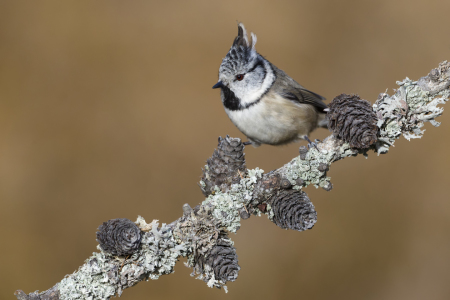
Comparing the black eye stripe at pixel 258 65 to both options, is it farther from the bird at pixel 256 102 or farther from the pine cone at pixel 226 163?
the pine cone at pixel 226 163

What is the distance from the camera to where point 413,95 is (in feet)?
3.47

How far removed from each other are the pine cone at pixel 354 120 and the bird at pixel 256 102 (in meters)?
0.72

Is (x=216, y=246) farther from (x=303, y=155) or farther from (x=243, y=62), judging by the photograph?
(x=243, y=62)

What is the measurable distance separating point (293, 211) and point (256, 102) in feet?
2.93

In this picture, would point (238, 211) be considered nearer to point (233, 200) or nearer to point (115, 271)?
point (233, 200)

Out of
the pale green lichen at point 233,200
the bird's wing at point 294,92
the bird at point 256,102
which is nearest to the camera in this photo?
the pale green lichen at point 233,200

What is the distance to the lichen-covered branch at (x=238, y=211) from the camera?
0.99 m

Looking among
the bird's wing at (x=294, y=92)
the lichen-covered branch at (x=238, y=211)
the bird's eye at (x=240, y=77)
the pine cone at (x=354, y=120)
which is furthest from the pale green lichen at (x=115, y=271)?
the bird's wing at (x=294, y=92)

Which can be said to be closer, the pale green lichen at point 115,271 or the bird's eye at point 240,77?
the pale green lichen at point 115,271

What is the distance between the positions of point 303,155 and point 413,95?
352 mm

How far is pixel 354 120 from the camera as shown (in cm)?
100

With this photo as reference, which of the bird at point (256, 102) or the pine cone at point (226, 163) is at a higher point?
the bird at point (256, 102)

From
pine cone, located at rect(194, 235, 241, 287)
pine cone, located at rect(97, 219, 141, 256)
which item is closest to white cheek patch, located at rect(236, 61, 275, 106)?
pine cone, located at rect(194, 235, 241, 287)

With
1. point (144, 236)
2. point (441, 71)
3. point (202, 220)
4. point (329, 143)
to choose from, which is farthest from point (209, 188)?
point (441, 71)
